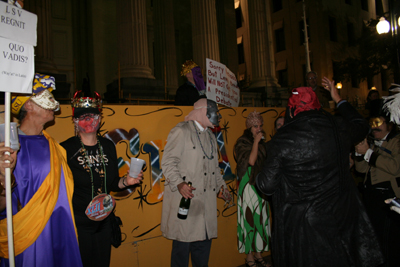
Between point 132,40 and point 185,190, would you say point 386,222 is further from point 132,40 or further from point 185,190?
point 132,40

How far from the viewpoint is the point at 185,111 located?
4.52m

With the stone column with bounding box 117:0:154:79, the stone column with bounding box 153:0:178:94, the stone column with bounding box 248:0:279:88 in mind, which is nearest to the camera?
the stone column with bounding box 117:0:154:79

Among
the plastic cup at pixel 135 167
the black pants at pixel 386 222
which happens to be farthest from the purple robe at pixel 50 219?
the black pants at pixel 386 222

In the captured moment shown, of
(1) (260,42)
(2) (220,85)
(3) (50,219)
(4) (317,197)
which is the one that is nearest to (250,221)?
(4) (317,197)

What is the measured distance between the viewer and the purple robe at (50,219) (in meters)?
2.39

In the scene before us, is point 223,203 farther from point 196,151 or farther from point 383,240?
point 383,240

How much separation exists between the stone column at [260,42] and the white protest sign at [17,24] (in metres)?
12.8

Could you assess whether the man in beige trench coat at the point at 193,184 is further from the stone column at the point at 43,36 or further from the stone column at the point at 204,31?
the stone column at the point at 204,31

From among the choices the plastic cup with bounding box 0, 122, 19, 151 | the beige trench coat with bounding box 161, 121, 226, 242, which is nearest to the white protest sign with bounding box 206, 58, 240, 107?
the beige trench coat with bounding box 161, 121, 226, 242

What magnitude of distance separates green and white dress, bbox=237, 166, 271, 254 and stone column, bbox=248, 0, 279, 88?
10.5m

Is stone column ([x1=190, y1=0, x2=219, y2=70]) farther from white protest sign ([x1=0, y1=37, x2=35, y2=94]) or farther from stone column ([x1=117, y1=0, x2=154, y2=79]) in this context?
white protest sign ([x1=0, y1=37, x2=35, y2=94])

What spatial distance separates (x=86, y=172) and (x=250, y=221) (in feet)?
8.89

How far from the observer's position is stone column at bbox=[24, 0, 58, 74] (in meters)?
10.4

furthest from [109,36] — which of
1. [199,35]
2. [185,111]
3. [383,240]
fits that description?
[383,240]
